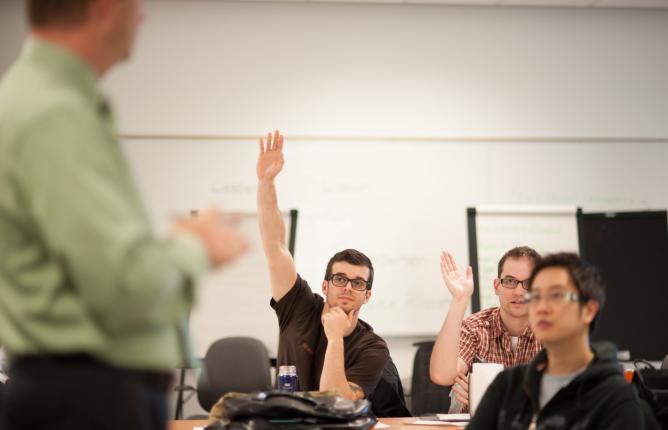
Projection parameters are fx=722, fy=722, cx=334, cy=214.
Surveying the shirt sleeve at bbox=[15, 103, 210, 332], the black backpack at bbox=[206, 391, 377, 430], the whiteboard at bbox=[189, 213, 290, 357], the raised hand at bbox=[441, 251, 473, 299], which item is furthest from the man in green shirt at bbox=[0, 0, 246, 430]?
the whiteboard at bbox=[189, 213, 290, 357]

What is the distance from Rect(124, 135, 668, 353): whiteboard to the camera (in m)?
4.80

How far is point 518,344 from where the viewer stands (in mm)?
3211

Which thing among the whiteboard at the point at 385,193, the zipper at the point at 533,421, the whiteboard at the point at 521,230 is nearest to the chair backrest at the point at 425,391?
the whiteboard at the point at 385,193

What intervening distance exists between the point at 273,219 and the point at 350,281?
1.46 ft

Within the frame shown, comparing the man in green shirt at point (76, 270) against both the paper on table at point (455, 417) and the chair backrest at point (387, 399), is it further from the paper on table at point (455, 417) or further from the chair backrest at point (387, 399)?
the chair backrest at point (387, 399)

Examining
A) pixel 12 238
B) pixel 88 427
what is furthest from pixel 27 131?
pixel 88 427

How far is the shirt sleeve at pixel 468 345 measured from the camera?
129 inches

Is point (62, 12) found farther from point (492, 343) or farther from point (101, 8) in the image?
point (492, 343)

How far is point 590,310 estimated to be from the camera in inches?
84.2

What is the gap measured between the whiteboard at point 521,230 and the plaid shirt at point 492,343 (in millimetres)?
1489

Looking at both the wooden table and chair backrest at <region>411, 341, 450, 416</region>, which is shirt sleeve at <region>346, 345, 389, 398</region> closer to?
the wooden table

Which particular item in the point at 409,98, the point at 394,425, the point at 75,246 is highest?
the point at 409,98

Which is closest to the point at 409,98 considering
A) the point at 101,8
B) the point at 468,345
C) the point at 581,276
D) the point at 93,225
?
the point at 468,345

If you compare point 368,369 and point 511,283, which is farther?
point 511,283
